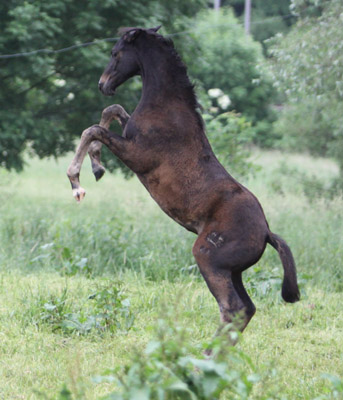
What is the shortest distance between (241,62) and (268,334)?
106 feet

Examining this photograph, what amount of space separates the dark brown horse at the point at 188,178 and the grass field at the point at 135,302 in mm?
519

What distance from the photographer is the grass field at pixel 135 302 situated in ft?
15.9

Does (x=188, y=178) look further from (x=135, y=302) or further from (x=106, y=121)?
(x=135, y=302)

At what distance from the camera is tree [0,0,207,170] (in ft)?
41.7

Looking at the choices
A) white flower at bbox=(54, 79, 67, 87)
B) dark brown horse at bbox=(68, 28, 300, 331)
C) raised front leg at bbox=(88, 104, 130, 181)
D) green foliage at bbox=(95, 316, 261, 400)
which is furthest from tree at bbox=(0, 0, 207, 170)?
green foliage at bbox=(95, 316, 261, 400)

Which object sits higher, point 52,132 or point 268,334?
point 268,334

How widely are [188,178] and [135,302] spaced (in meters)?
2.22

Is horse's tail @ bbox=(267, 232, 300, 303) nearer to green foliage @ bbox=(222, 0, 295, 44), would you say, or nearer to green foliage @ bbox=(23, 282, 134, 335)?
green foliage @ bbox=(23, 282, 134, 335)

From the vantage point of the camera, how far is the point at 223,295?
509 centimetres

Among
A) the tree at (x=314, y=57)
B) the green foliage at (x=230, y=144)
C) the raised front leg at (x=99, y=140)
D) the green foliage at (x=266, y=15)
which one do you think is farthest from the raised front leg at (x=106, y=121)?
the green foliage at (x=266, y=15)

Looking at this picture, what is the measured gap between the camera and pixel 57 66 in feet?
47.0

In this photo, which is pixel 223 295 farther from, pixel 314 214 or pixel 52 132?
pixel 52 132

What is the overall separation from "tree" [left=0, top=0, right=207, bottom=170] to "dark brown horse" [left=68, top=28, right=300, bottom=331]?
737 centimetres

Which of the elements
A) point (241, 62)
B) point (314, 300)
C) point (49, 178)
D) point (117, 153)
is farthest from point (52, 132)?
point (241, 62)
